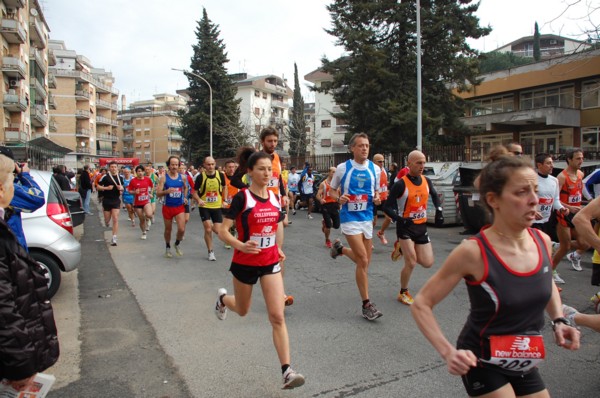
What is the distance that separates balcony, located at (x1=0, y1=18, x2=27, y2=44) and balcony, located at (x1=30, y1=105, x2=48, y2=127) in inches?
360

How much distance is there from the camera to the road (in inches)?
142

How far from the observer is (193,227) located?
46.6 feet

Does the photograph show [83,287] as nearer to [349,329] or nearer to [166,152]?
[349,329]

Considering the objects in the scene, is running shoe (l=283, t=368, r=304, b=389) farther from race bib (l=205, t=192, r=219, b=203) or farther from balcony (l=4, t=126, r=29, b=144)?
balcony (l=4, t=126, r=29, b=144)

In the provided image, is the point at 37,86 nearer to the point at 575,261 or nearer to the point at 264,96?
the point at 264,96

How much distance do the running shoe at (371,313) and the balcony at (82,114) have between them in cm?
8416

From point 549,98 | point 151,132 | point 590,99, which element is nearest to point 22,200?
point 590,99

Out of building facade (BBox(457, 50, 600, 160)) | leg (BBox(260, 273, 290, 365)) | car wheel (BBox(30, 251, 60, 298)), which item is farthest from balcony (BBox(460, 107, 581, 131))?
leg (BBox(260, 273, 290, 365))

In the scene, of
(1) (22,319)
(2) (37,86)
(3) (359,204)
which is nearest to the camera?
(1) (22,319)

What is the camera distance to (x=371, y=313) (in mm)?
5133

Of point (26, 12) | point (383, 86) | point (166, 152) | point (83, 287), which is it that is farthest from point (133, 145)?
point (83, 287)

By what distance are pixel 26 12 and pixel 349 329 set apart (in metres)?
53.2

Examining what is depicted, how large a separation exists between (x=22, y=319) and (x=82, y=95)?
87.2 metres

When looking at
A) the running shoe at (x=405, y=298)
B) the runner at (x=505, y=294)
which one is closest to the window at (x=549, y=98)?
the running shoe at (x=405, y=298)
